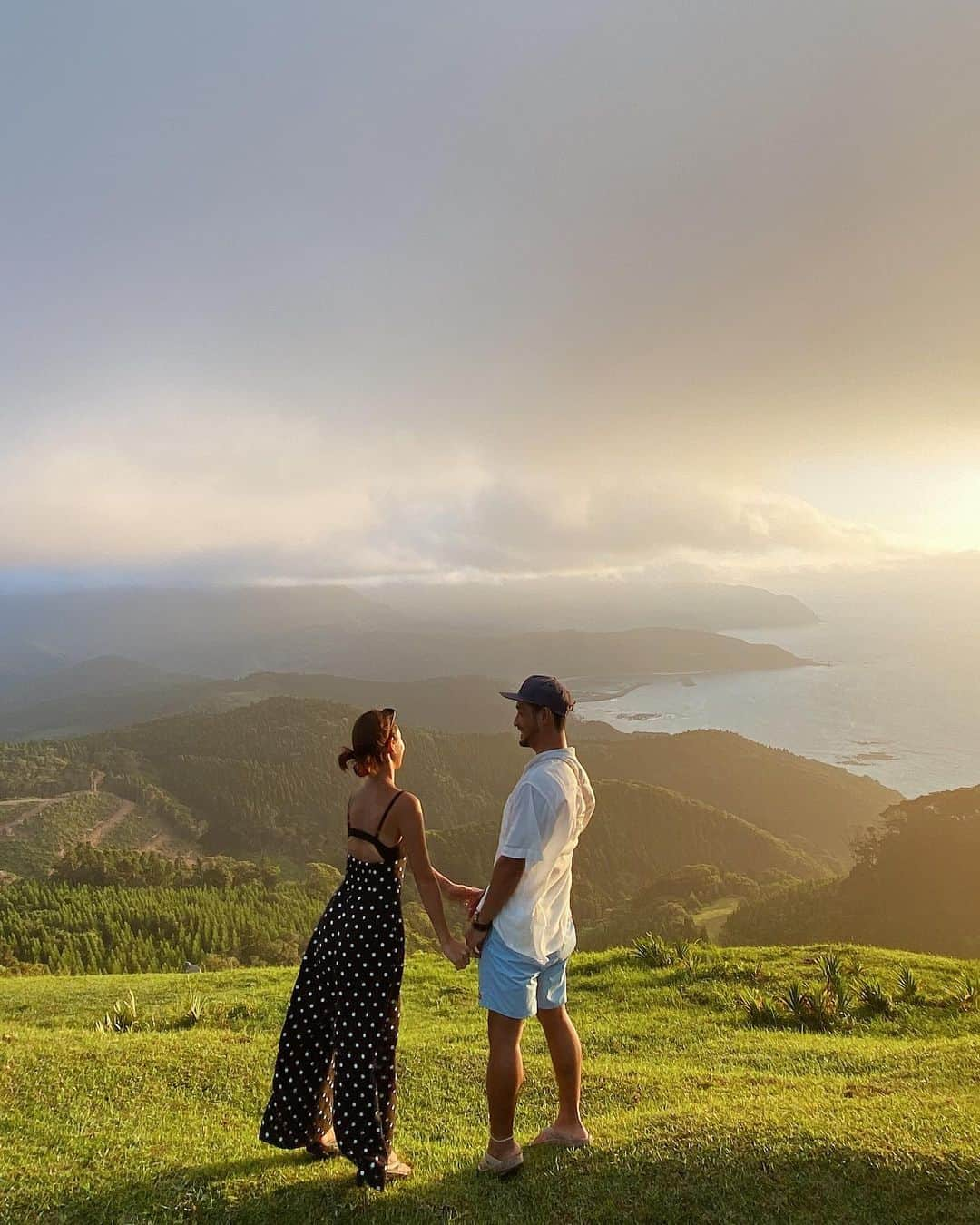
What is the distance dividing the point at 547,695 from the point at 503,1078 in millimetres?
1815

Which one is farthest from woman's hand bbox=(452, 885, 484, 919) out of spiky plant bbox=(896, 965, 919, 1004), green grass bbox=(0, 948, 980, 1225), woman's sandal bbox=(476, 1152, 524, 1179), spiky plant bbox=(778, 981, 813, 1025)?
spiky plant bbox=(896, 965, 919, 1004)

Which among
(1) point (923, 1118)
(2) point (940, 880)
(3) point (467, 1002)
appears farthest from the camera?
(2) point (940, 880)

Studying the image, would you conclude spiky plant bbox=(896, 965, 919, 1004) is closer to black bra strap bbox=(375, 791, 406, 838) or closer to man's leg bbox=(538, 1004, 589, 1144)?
man's leg bbox=(538, 1004, 589, 1144)

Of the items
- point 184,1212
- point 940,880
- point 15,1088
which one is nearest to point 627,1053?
point 184,1212

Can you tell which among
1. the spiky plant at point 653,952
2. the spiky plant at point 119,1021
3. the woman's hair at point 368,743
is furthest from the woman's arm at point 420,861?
the spiky plant at point 653,952

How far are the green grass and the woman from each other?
0.69 ft

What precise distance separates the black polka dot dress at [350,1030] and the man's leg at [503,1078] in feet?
1.59

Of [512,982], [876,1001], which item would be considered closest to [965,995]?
[876,1001]

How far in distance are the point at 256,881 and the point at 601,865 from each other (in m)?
39.9

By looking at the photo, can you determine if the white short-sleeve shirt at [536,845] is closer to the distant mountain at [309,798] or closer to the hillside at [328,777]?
the distant mountain at [309,798]

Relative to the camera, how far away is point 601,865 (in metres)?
83.6

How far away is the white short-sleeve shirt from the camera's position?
10.6ft

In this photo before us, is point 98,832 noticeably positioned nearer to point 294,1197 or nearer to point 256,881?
point 256,881

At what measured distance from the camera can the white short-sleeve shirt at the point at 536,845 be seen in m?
3.24
